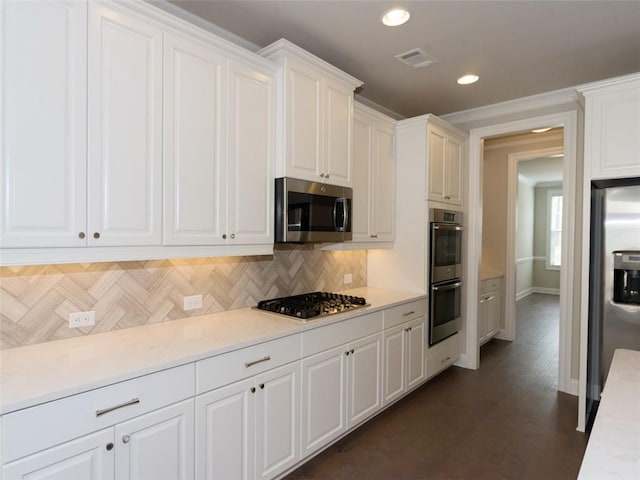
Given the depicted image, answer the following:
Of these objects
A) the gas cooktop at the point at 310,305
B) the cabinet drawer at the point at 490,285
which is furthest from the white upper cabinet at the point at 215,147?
the cabinet drawer at the point at 490,285

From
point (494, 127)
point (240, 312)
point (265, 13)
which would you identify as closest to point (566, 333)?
point (494, 127)

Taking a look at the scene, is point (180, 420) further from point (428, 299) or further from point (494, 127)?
point (494, 127)

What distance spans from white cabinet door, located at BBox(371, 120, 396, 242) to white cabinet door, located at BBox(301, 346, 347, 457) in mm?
1339

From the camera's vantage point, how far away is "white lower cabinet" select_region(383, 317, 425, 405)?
114 inches

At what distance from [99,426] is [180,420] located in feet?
1.11

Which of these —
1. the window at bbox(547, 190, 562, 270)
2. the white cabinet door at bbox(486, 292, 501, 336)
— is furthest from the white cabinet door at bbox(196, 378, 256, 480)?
the window at bbox(547, 190, 562, 270)

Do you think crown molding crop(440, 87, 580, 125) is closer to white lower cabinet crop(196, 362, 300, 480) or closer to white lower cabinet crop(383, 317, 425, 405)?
white lower cabinet crop(383, 317, 425, 405)

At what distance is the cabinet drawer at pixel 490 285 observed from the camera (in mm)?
4445

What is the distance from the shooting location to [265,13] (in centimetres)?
220

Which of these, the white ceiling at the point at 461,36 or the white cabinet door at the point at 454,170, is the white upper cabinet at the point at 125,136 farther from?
the white cabinet door at the point at 454,170

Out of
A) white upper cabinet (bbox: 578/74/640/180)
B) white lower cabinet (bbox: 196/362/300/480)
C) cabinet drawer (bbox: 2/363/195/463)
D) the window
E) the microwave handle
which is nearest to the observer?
cabinet drawer (bbox: 2/363/195/463)

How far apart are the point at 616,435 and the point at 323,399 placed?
5.22ft

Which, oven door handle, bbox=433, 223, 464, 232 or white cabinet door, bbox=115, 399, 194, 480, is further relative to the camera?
oven door handle, bbox=433, 223, 464, 232

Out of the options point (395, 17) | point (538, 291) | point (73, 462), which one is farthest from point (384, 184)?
point (538, 291)
